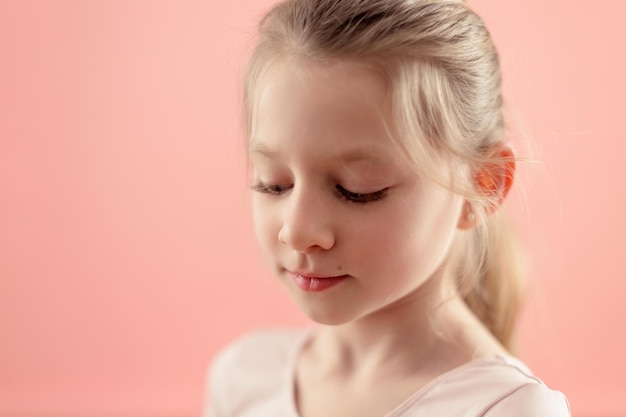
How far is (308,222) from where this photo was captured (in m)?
0.83

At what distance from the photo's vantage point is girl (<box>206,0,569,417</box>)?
0.82m

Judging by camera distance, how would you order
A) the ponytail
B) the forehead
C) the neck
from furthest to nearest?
the ponytail
the neck
the forehead

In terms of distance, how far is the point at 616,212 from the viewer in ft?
5.44

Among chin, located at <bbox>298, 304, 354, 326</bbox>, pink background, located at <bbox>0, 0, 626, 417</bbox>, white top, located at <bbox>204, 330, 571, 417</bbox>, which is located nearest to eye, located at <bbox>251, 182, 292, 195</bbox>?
chin, located at <bbox>298, 304, 354, 326</bbox>

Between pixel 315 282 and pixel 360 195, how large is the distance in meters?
0.09

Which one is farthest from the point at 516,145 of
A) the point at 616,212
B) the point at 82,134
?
the point at 82,134

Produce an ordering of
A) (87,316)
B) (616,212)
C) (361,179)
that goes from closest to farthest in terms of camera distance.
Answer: (361,179), (616,212), (87,316)

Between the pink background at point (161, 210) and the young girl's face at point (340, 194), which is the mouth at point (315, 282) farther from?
the pink background at point (161, 210)

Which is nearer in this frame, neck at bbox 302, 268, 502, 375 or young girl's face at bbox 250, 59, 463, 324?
young girl's face at bbox 250, 59, 463, 324

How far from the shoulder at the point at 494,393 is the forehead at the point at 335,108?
0.24 metres

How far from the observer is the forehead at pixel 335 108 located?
2.66 ft

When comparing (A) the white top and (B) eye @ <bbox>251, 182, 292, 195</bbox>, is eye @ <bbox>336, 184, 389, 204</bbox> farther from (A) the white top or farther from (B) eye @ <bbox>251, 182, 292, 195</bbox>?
(A) the white top

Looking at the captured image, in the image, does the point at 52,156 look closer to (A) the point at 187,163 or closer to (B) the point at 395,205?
(A) the point at 187,163

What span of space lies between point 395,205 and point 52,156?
3.53ft
